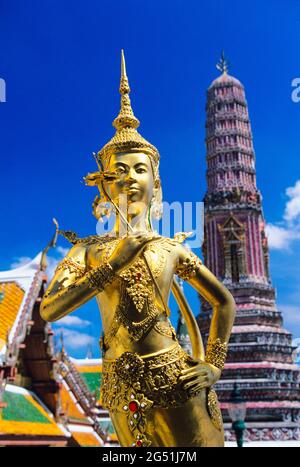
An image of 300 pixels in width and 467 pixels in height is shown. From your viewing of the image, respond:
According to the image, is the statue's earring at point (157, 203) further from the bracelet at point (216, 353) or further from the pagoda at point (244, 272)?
the pagoda at point (244, 272)

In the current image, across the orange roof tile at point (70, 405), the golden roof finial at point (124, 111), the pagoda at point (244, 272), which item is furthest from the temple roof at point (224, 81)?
the golden roof finial at point (124, 111)

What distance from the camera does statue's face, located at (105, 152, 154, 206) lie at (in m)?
Answer: 3.17

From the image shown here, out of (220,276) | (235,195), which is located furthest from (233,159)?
(220,276)

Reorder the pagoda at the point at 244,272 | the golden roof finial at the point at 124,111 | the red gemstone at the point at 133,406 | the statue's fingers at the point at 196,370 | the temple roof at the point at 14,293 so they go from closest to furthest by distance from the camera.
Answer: the red gemstone at the point at 133,406, the statue's fingers at the point at 196,370, the golden roof finial at the point at 124,111, the temple roof at the point at 14,293, the pagoda at the point at 244,272

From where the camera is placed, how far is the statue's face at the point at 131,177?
125 inches

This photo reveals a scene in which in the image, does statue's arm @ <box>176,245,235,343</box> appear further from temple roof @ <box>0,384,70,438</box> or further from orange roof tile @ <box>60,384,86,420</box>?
orange roof tile @ <box>60,384,86,420</box>

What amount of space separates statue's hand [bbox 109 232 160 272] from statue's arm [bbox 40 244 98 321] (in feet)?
0.53

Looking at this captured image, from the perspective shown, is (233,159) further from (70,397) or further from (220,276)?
(70,397)

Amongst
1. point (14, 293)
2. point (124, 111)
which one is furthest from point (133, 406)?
point (14, 293)

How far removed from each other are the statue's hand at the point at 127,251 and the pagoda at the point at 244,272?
54.6 feet

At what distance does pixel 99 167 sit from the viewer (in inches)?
125

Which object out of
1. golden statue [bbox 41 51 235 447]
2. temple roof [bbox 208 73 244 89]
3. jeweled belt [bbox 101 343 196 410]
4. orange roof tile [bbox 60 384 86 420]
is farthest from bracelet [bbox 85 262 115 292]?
temple roof [bbox 208 73 244 89]

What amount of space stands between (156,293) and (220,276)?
20186mm
